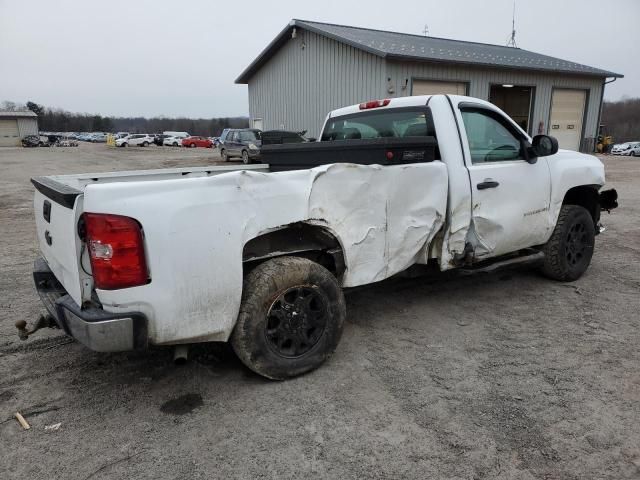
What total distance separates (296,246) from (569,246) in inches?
132

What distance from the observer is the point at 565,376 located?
→ 341 cm

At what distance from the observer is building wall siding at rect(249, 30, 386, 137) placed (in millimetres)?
17766

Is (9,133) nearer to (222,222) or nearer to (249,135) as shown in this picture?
(249,135)

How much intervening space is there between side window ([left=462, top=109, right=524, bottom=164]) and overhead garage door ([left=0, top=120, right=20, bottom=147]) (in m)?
73.3

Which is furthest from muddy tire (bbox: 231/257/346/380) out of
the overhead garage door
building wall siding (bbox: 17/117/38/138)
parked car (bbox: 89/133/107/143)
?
parked car (bbox: 89/133/107/143)

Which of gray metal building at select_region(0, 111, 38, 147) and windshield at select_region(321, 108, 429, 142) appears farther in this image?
gray metal building at select_region(0, 111, 38, 147)

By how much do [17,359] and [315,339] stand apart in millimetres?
2275

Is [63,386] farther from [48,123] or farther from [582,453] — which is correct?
[48,123]

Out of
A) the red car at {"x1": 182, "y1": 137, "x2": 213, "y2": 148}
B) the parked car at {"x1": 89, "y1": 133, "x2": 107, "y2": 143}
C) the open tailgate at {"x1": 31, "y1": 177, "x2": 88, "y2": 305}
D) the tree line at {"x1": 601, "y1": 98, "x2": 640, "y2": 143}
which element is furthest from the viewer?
the parked car at {"x1": 89, "y1": 133, "x2": 107, "y2": 143}

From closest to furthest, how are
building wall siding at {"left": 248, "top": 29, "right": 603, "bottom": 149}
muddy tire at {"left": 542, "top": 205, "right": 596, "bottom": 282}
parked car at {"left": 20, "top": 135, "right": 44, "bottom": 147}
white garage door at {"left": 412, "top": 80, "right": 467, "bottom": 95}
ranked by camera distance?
muddy tire at {"left": 542, "top": 205, "right": 596, "bottom": 282} < building wall siding at {"left": 248, "top": 29, "right": 603, "bottom": 149} < white garage door at {"left": 412, "top": 80, "right": 467, "bottom": 95} < parked car at {"left": 20, "top": 135, "right": 44, "bottom": 147}

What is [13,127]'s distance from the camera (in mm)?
64438

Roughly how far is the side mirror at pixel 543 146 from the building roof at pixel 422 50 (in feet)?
40.5

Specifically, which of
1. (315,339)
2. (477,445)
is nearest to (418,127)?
(315,339)

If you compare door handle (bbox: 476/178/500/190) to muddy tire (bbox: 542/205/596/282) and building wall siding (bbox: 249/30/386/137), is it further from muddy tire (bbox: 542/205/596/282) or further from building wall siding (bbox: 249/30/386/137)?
building wall siding (bbox: 249/30/386/137)
